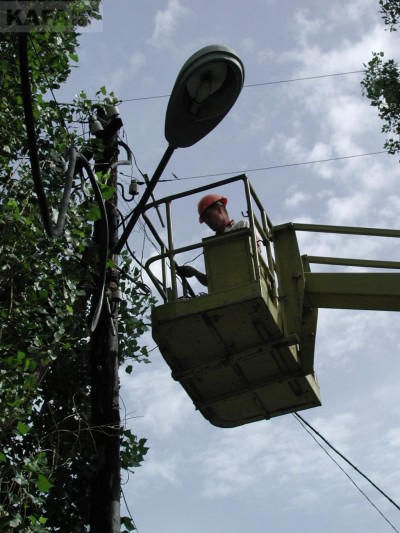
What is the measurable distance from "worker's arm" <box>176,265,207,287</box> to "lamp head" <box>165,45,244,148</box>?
2704mm

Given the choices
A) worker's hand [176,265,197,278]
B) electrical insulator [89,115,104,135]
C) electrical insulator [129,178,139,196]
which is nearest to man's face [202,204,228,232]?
worker's hand [176,265,197,278]

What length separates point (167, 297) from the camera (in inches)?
313

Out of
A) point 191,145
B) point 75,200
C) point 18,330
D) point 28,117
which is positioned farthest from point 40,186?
point 75,200

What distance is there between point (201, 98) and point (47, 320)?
2973 mm

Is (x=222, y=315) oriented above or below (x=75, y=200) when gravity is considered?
below

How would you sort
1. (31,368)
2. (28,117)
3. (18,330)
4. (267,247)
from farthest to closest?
(267,247), (18,330), (31,368), (28,117)

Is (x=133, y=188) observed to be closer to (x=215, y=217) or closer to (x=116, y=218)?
(x=116, y=218)

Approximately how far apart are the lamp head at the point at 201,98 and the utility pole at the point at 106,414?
2277 millimetres

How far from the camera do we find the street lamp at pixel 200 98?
5.36 metres

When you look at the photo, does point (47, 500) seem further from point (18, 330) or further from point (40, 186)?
point (40, 186)

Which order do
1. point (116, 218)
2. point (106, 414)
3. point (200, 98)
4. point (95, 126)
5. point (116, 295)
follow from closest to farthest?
point (200, 98)
point (106, 414)
point (116, 295)
point (116, 218)
point (95, 126)

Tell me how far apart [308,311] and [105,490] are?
110 inches

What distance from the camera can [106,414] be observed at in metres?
7.06

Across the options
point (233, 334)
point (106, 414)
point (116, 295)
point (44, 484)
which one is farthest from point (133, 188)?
point (44, 484)
